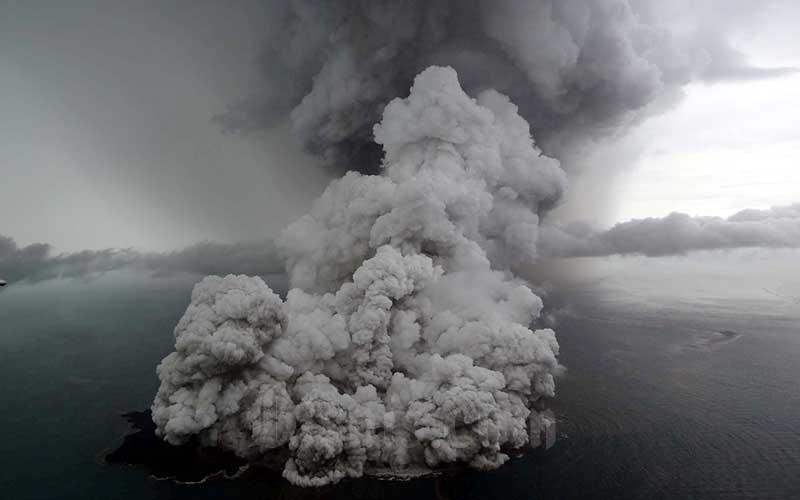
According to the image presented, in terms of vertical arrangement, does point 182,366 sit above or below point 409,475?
above

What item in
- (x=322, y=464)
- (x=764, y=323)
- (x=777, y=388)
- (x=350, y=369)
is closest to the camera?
(x=322, y=464)

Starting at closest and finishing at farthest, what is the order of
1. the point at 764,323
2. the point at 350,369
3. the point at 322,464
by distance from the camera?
the point at 322,464
the point at 350,369
the point at 764,323

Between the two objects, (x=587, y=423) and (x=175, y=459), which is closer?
(x=175, y=459)

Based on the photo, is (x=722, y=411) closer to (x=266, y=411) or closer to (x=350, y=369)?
(x=350, y=369)

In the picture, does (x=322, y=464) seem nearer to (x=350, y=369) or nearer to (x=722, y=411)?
(x=350, y=369)

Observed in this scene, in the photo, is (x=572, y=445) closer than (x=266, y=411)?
No

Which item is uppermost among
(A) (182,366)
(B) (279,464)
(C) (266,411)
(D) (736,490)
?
(A) (182,366)

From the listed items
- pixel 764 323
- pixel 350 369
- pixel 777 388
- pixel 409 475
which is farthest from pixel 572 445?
pixel 764 323
